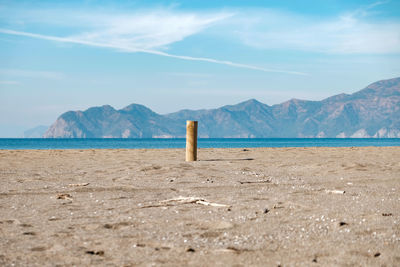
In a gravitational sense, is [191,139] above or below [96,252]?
above

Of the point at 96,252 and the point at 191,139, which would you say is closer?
the point at 96,252

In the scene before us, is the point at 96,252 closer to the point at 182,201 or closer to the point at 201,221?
the point at 201,221

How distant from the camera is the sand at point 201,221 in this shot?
3.91m

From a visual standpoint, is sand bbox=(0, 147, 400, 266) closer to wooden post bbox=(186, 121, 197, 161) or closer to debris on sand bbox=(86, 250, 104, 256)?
debris on sand bbox=(86, 250, 104, 256)

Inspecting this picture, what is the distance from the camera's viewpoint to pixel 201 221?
532 cm

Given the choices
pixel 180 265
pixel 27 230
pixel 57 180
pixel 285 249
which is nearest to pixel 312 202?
pixel 285 249

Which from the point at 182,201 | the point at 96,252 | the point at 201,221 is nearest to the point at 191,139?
the point at 182,201

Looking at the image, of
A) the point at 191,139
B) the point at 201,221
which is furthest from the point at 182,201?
the point at 191,139

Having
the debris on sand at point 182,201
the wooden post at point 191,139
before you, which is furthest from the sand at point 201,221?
the wooden post at point 191,139

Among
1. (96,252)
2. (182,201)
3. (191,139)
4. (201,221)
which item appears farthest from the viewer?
(191,139)

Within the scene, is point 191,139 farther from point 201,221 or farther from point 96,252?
point 96,252

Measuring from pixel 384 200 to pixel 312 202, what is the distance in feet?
3.73

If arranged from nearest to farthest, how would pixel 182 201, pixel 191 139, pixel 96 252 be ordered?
pixel 96 252 < pixel 182 201 < pixel 191 139

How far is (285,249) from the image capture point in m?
4.13
